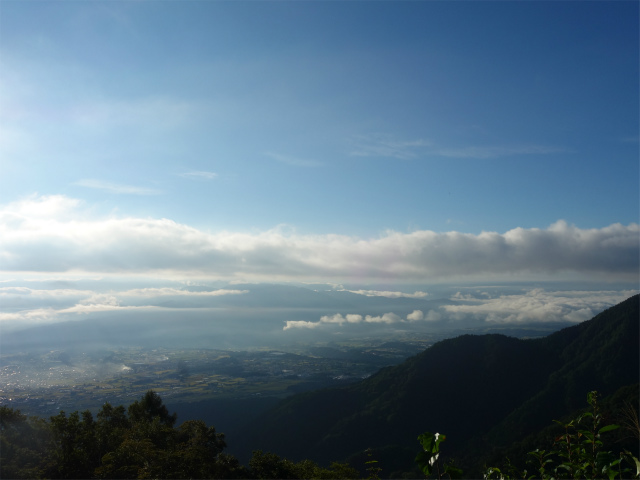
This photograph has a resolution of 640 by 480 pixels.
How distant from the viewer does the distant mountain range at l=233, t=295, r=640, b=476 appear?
286 feet

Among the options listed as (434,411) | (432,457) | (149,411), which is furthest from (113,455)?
Result: (434,411)

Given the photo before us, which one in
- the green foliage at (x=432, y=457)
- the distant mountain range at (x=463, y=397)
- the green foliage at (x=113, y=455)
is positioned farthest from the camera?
the distant mountain range at (x=463, y=397)

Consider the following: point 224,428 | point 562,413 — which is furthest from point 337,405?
point 562,413

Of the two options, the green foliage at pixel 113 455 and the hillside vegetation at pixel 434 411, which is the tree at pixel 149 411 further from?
the green foliage at pixel 113 455

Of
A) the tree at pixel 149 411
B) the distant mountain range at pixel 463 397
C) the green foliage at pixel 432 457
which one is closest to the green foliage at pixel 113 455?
the tree at pixel 149 411

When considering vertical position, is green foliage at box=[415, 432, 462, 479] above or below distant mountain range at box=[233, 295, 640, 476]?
above

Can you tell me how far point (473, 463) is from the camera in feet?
243

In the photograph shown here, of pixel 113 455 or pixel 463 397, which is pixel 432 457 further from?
pixel 463 397

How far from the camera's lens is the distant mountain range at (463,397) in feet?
286

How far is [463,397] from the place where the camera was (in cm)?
10931

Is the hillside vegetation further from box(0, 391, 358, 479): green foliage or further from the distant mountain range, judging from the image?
the distant mountain range

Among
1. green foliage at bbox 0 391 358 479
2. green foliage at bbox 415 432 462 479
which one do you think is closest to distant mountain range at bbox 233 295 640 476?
green foliage at bbox 0 391 358 479

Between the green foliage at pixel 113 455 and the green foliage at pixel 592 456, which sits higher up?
the green foliage at pixel 592 456

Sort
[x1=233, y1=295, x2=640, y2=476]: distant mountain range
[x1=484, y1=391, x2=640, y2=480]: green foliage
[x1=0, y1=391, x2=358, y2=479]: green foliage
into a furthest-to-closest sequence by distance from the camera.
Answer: [x1=233, y1=295, x2=640, y2=476]: distant mountain range, [x1=0, y1=391, x2=358, y2=479]: green foliage, [x1=484, y1=391, x2=640, y2=480]: green foliage
